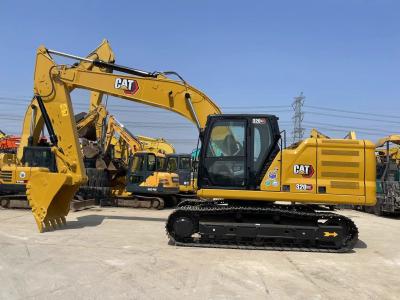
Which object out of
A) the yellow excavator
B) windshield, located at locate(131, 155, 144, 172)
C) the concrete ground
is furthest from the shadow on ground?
windshield, located at locate(131, 155, 144, 172)

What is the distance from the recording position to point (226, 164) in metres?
9.78

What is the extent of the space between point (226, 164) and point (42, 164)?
10.2m

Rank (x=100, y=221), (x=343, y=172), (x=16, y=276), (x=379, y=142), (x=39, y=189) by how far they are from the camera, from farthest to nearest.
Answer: (x=379, y=142)
(x=100, y=221)
(x=39, y=189)
(x=343, y=172)
(x=16, y=276)

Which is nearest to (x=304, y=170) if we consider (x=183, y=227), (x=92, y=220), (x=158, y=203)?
(x=183, y=227)

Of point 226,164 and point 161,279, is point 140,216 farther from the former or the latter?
point 161,279

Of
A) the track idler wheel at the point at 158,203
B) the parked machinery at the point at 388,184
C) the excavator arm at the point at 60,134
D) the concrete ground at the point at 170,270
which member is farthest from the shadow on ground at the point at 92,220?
the parked machinery at the point at 388,184

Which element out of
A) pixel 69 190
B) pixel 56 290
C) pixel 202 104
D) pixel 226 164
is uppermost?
pixel 202 104

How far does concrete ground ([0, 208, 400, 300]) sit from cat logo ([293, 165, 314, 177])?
168cm

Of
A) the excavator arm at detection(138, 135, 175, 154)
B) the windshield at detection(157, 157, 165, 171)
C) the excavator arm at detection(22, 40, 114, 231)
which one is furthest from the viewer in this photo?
the excavator arm at detection(138, 135, 175, 154)

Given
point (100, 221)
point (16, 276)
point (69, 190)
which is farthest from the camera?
point (100, 221)

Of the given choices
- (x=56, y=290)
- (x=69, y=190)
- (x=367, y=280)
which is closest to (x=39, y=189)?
(x=69, y=190)

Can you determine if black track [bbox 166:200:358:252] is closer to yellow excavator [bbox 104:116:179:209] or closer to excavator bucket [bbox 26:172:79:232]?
excavator bucket [bbox 26:172:79:232]

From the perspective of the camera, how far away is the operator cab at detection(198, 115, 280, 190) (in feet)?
31.8

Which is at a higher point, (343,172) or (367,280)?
(343,172)
